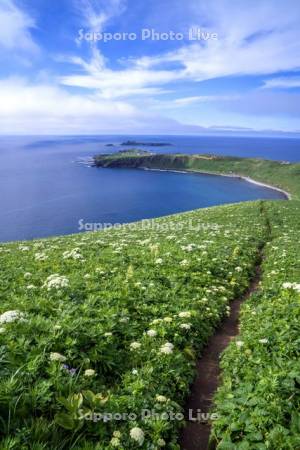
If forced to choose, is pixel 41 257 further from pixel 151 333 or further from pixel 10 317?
pixel 151 333

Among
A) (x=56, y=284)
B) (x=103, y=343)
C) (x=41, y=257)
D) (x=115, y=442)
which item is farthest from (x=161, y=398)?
(x=41, y=257)

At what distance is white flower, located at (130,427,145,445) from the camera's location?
541 cm

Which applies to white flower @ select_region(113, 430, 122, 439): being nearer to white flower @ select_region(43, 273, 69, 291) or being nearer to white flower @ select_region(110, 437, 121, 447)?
white flower @ select_region(110, 437, 121, 447)

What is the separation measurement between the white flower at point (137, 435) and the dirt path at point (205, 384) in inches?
45.3

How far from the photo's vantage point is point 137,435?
5445 millimetres

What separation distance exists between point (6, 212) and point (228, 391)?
157 metres

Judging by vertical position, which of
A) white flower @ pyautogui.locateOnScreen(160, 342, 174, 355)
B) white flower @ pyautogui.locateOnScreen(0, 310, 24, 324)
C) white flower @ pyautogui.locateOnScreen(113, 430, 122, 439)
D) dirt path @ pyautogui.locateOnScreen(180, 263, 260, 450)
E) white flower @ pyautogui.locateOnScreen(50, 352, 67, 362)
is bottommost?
dirt path @ pyautogui.locateOnScreen(180, 263, 260, 450)

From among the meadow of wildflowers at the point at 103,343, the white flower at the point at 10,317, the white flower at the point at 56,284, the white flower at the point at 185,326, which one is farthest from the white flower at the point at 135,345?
the white flower at the point at 56,284

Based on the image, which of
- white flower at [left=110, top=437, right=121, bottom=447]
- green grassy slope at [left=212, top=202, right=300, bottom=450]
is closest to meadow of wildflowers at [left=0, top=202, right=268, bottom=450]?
white flower at [left=110, top=437, right=121, bottom=447]

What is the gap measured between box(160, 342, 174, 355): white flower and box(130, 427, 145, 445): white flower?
2.21m

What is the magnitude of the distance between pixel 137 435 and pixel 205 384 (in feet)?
9.72

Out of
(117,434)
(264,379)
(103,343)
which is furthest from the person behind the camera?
(103,343)

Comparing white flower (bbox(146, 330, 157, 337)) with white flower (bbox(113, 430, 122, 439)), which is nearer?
white flower (bbox(113, 430, 122, 439))

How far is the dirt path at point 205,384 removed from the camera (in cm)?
638
